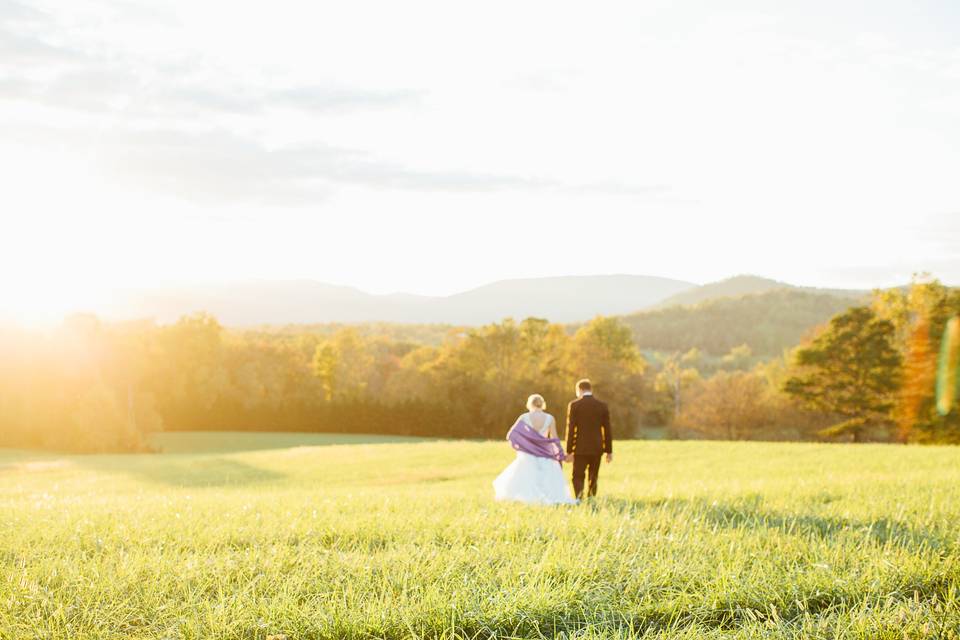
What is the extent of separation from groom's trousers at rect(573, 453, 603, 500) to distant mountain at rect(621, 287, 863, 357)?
130419 millimetres

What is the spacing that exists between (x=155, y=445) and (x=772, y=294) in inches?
5449

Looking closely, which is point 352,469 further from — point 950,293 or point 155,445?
point 950,293

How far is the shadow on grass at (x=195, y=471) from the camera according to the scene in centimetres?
2761

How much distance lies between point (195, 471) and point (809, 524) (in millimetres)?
29176

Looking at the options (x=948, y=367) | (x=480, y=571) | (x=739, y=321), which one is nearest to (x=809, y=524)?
(x=480, y=571)

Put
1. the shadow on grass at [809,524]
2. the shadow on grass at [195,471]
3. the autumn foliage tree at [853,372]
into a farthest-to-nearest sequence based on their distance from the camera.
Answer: the autumn foliage tree at [853,372]
the shadow on grass at [195,471]
the shadow on grass at [809,524]

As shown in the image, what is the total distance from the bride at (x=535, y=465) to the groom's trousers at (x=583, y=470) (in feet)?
0.93

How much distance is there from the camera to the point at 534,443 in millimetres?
14219

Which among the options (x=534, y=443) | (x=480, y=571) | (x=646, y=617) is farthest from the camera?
(x=534, y=443)

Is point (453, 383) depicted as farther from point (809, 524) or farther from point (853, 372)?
point (809, 524)

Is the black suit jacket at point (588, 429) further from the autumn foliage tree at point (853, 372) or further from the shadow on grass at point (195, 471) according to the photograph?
the autumn foliage tree at point (853, 372)

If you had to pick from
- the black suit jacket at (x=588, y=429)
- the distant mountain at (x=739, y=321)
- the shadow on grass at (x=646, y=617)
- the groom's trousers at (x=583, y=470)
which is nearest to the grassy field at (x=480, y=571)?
the shadow on grass at (x=646, y=617)

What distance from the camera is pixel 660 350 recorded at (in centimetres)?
14775

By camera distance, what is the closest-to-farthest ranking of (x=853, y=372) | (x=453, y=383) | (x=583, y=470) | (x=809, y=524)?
(x=809, y=524)
(x=583, y=470)
(x=853, y=372)
(x=453, y=383)
